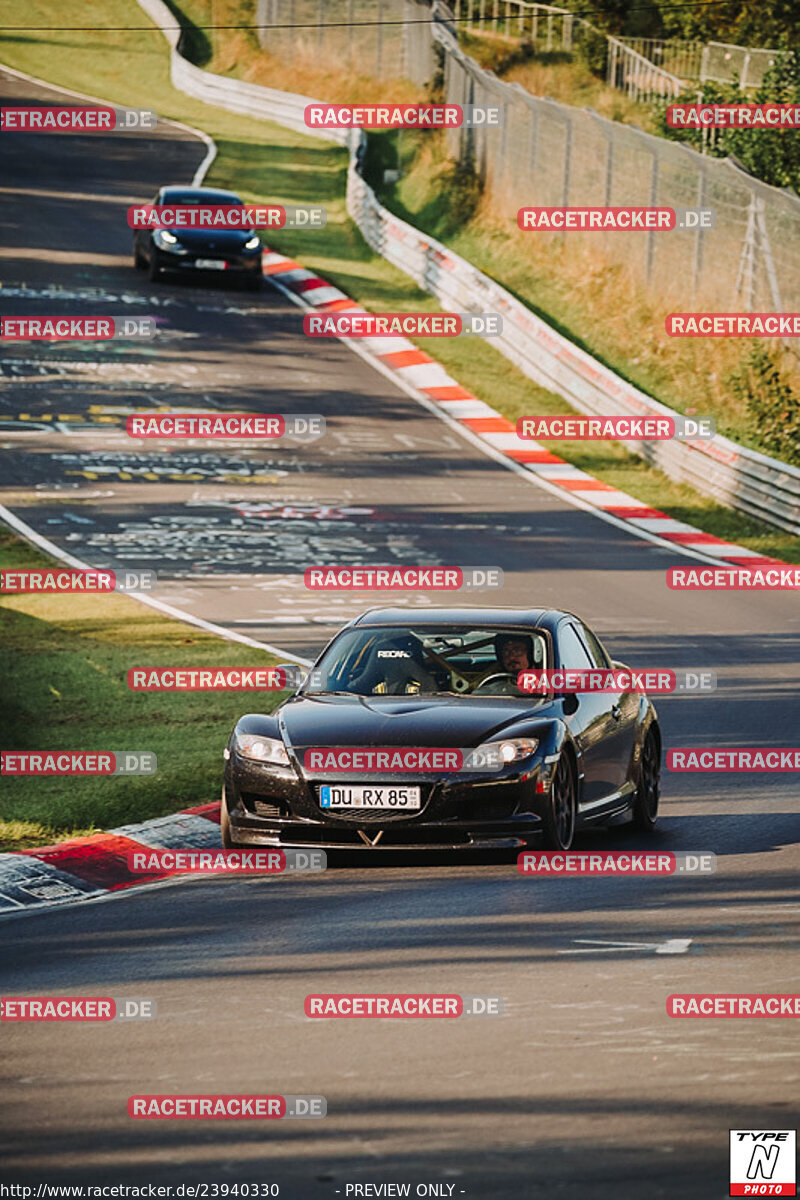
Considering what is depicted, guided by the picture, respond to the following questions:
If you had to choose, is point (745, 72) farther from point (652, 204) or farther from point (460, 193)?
point (652, 204)

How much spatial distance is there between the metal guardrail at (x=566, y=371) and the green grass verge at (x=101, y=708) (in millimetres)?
9706

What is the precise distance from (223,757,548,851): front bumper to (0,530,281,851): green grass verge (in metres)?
1.75

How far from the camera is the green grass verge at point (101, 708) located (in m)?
13.2

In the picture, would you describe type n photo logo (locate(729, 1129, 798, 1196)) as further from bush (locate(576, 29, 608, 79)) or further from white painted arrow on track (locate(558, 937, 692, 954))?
bush (locate(576, 29, 608, 79))

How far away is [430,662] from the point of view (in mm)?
12398

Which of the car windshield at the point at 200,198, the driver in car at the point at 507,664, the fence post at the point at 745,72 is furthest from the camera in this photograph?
the fence post at the point at 745,72

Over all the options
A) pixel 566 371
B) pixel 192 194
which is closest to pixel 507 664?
pixel 566 371

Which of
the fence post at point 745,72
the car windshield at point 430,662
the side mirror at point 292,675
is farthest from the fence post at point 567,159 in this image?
the side mirror at point 292,675

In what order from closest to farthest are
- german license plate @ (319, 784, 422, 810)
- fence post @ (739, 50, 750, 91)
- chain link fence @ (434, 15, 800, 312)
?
german license plate @ (319, 784, 422, 810) → chain link fence @ (434, 15, 800, 312) → fence post @ (739, 50, 750, 91)

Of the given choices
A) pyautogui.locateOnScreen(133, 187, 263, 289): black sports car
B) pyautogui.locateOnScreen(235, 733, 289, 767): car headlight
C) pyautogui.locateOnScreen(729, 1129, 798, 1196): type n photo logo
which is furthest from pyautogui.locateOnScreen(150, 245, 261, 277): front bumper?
pyautogui.locateOnScreen(729, 1129, 798, 1196): type n photo logo

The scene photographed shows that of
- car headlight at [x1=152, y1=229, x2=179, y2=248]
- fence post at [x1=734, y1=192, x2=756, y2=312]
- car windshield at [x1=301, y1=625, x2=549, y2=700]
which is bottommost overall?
car headlight at [x1=152, y1=229, x2=179, y2=248]

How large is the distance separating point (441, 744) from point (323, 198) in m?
40.7

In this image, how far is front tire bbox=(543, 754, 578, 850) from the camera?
1118 cm

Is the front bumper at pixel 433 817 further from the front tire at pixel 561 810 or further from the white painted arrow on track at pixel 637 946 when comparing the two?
the white painted arrow on track at pixel 637 946
